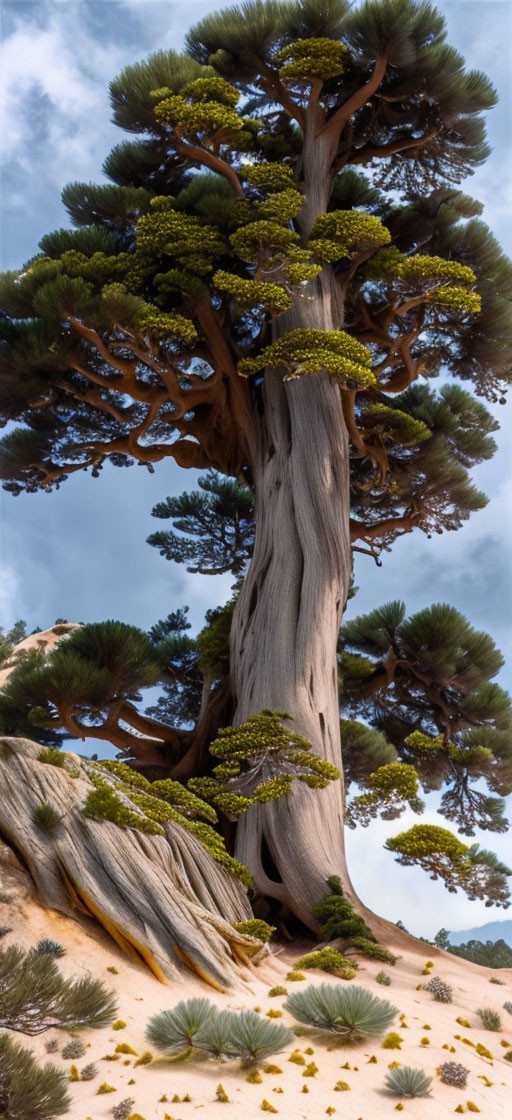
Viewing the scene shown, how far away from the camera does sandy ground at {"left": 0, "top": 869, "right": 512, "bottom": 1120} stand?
538cm

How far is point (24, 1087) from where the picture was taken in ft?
13.2

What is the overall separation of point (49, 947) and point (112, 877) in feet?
3.04

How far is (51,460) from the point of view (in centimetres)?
1548

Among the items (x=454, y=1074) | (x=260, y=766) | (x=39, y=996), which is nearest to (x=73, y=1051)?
(x=39, y=996)

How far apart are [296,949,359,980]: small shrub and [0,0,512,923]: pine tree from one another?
4.86 feet

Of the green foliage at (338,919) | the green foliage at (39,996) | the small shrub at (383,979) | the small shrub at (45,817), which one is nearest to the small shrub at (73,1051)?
the green foliage at (39,996)

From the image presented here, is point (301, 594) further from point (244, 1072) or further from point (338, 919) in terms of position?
point (244, 1072)

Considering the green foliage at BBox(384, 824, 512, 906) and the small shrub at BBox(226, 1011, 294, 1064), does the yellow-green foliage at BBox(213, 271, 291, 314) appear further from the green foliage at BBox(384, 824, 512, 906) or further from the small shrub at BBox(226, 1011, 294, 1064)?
Answer: the small shrub at BBox(226, 1011, 294, 1064)

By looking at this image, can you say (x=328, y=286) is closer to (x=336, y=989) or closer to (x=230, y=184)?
(x=230, y=184)

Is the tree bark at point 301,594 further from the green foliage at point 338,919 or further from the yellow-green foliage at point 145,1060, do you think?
the yellow-green foliage at point 145,1060

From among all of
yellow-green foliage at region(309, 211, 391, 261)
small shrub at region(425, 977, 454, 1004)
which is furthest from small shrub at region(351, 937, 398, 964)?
yellow-green foliage at region(309, 211, 391, 261)

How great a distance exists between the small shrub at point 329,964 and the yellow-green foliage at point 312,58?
1233 centimetres

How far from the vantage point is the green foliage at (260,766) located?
10039 mm

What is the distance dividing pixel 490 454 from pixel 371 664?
4481 millimetres
